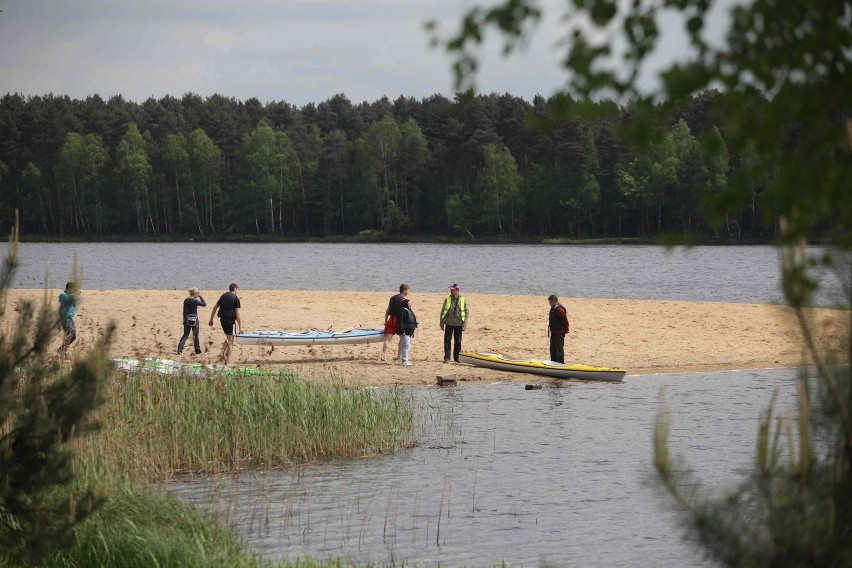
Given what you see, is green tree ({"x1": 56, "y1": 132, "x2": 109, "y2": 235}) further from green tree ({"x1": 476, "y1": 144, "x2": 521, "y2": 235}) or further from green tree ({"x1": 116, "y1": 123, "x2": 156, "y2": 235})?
green tree ({"x1": 476, "y1": 144, "x2": 521, "y2": 235})

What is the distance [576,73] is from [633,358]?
28550 millimetres

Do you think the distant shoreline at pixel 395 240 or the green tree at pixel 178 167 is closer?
the distant shoreline at pixel 395 240

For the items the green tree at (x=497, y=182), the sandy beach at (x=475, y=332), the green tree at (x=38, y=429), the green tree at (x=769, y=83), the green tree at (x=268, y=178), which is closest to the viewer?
the green tree at (x=769, y=83)

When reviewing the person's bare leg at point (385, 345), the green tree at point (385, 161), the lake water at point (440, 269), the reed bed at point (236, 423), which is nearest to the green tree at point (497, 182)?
the lake water at point (440, 269)

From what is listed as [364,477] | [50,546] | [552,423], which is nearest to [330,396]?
[364,477]

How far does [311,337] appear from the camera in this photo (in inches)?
1103

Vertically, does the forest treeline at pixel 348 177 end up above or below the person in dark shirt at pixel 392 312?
above

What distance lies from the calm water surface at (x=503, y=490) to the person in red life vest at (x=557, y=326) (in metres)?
2.33

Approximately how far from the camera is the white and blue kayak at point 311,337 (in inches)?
1070

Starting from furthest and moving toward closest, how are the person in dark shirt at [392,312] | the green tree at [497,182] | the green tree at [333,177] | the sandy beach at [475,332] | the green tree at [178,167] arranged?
1. the green tree at [178,167]
2. the green tree at [333,177]
3. the green tree at [497,182]
4. the sandy beach at [475,332]
5. the person in dark shirt at [392,312]

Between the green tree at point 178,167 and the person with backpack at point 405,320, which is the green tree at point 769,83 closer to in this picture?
the person with backpack at point 405,320

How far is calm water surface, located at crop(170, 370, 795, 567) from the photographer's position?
13.2 m

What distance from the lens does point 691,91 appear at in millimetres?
3857

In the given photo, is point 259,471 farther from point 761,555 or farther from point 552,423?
point 761,555
